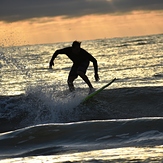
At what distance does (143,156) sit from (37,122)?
6187mm

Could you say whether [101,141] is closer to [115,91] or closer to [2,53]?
[115,91]

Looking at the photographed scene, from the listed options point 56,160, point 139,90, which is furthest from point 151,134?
point 139,90

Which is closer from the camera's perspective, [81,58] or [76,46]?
[76,46]

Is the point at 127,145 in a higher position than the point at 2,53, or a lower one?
lower

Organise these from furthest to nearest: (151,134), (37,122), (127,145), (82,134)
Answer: (37,122) < (82,134) < (151,134) < (127,145)

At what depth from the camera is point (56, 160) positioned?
4434 mm

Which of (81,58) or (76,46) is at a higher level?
(76,46)

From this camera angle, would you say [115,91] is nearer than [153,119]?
No

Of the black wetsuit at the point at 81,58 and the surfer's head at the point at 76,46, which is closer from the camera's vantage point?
the surfer's head at the point at 76,46

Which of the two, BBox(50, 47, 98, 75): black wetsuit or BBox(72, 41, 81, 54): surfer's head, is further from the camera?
BBox(50, 47, 98, 75): black wetsuit

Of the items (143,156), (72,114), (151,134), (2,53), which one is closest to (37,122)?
(72,114)

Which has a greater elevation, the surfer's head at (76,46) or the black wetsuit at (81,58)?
the surfer's head at (76,46)

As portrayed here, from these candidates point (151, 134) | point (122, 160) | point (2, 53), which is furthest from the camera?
point (2, 53)

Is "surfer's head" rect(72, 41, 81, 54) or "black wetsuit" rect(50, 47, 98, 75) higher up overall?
"surfer's head" rect(72, 41, 81, 54)
